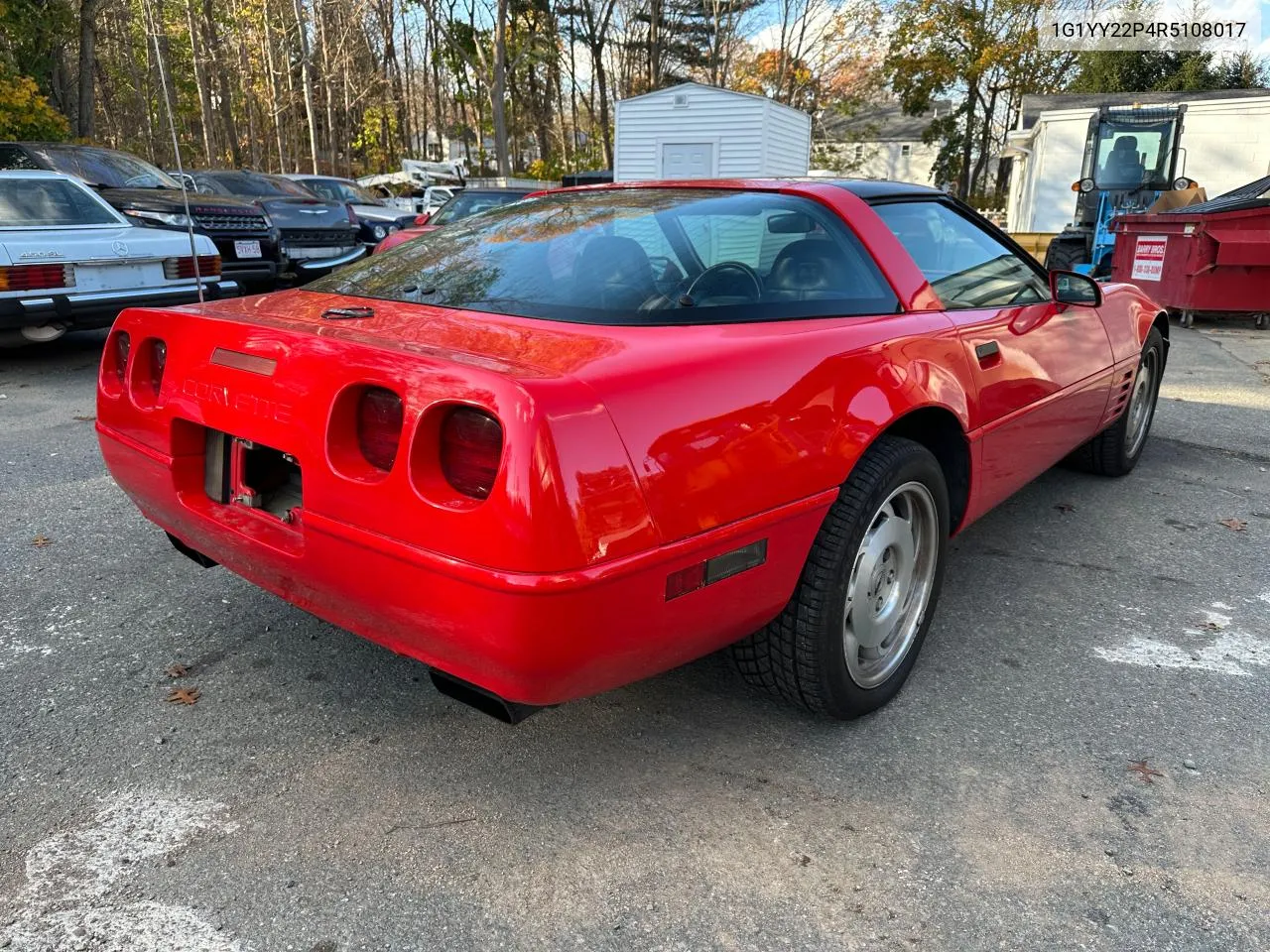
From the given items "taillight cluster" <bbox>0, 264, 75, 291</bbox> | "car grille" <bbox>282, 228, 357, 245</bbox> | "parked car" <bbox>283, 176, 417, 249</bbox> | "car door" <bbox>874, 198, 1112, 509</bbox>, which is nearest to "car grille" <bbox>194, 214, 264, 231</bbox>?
"car grille" <bbox>282, 228, 357, 245</bbox>

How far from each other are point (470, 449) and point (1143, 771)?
1.84 metres

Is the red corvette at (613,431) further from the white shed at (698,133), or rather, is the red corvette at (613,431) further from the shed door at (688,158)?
A: the shed door at (688,158)

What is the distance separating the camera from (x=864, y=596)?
237cm

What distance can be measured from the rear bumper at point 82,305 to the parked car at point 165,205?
3.33 feet

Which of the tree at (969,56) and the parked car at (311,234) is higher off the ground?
the tree at (969,56)

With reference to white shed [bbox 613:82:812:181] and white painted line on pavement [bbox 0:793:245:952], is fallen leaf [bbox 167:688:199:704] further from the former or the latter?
white shed [bbox 613:82:812:181]

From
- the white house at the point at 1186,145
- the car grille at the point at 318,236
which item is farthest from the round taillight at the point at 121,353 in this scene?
the white house at the point at 1186,145

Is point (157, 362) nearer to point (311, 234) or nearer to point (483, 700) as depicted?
point (483, 700)

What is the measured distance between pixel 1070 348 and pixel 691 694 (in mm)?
2025

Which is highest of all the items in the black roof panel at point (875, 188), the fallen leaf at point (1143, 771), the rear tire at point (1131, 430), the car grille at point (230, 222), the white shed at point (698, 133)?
the white shed at point (698, 133)

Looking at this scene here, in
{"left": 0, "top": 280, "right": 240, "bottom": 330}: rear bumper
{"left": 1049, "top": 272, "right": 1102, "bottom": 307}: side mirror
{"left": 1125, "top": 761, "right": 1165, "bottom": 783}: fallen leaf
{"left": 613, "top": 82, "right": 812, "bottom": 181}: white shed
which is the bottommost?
{"left": 1125, "top": 761, "right": 1165, "bottom": 783}: fallen leaf

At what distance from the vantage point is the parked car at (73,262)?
19.9 feet

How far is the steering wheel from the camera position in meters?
2.28

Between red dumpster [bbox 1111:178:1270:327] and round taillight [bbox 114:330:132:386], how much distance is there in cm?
1083
